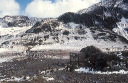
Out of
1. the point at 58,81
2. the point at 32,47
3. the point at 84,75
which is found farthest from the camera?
the point at 32,47

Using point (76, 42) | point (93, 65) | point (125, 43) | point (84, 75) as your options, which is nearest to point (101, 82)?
point (84, 75)

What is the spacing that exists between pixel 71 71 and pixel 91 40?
11180 cm

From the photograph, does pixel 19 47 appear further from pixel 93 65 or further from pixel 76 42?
pixel 93 65

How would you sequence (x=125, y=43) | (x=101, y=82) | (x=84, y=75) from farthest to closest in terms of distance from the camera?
1. (x=125, y=43)
2. (x=84, y=75)
3. (x=101, y=82)

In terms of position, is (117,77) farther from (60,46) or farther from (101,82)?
(60,46)

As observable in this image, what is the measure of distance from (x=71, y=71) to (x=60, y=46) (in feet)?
336

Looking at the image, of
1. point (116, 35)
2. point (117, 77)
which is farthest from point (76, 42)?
point (117, 77)

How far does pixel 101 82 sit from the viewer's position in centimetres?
6378

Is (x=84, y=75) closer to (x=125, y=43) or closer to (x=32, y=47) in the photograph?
(x=125, y=43)

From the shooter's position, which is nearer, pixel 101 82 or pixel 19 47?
pixel 101 82

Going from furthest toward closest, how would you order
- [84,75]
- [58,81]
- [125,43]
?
[125,43] → [84,75] → [58,81]

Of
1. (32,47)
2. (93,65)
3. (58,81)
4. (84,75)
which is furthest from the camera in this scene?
(32,47)

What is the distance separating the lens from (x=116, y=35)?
634ft

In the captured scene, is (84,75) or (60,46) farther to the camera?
(60,46)
